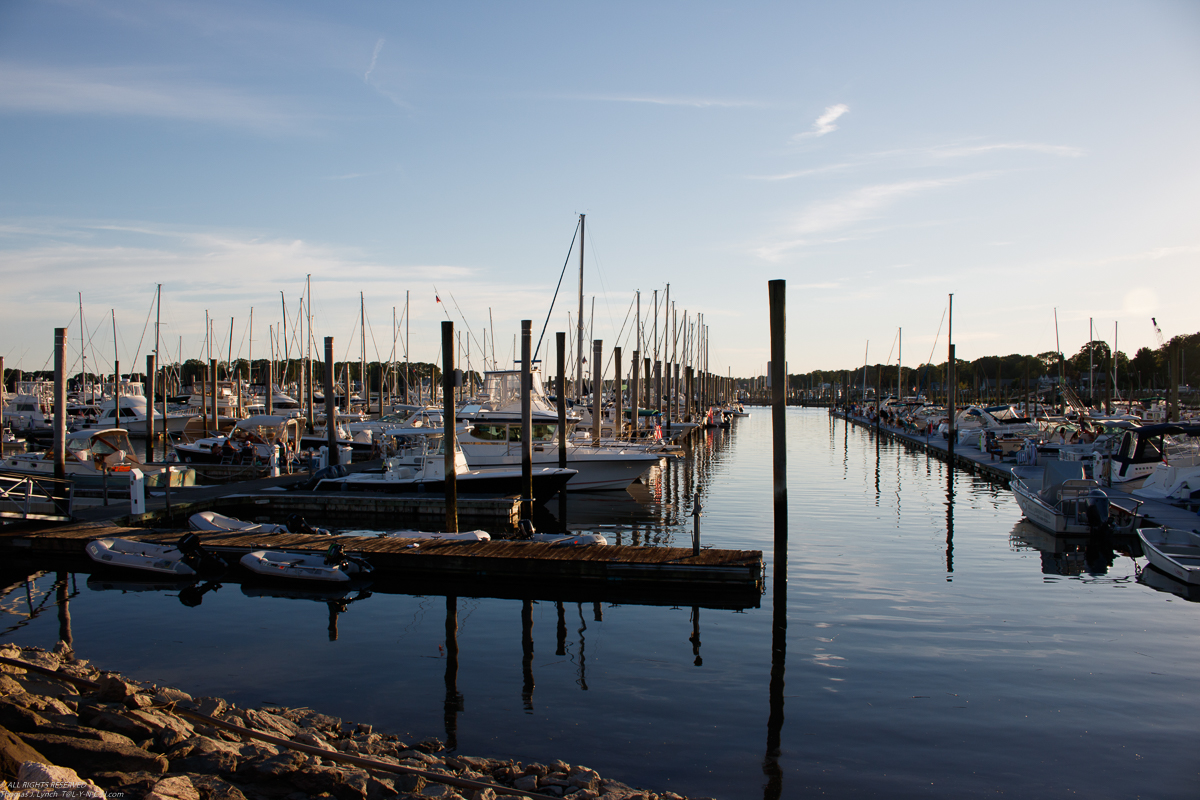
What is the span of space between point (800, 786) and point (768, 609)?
6508 millimetres

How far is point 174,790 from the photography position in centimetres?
603

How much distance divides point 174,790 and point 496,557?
10441 mm

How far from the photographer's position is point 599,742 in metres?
8.86

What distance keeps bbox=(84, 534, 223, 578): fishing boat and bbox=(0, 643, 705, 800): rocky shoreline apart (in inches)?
329

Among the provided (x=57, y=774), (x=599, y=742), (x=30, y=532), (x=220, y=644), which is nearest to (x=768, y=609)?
(x=599, y=742)

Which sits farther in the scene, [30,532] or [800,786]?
[30,532]

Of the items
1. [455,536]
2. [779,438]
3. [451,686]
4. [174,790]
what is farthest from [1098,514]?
[174,790]

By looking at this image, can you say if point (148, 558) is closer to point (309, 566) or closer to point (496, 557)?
point (309, 566)

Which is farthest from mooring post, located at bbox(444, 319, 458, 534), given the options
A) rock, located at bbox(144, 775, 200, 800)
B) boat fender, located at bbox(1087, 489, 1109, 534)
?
boat fender, located at bbox(1087, 489, 1109, 534)

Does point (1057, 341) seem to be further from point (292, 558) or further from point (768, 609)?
point (292, 558)

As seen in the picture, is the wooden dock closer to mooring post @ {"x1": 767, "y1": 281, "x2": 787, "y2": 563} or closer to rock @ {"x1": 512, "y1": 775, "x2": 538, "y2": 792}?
mooring post @ {"x1": 767, "y1": 281, "x2": 787, "y2": 563}

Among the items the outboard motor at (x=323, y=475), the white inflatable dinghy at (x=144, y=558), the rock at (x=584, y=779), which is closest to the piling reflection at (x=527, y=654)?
the rock at (x=584, y=779)

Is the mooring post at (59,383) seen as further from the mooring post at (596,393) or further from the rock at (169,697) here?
the mooring post at (596,393)

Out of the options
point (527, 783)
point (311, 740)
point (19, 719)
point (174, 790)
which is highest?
point (19, 719)
